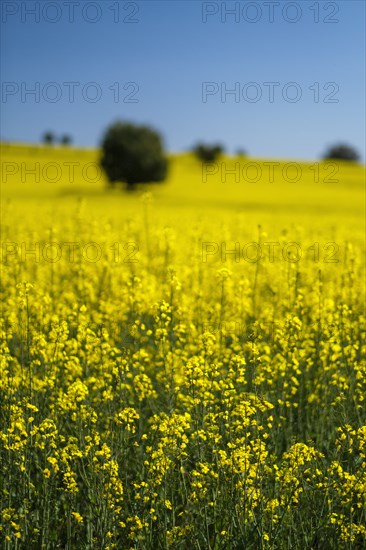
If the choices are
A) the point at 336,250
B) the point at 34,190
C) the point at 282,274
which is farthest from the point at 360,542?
the point at 34,190

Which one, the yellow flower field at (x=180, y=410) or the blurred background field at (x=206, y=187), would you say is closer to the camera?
the yellow flower field at (x=180, y=410)

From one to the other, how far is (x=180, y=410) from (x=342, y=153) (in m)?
96.0

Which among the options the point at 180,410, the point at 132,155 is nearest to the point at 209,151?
the point at 132,155

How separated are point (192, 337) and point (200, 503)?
2716mm

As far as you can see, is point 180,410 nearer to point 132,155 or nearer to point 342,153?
point 132,155

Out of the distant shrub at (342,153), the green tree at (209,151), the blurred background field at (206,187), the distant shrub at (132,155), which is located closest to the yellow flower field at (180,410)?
the blurred background field at (206,187)

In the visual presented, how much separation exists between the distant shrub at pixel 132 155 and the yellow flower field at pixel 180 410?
1549 inches

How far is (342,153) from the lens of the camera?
98250 millimetres

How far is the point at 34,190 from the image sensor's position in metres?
48.8

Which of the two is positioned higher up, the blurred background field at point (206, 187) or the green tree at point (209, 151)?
the green tree at point (209, 151)

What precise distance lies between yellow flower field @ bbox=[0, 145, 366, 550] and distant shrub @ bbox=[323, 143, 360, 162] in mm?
87442

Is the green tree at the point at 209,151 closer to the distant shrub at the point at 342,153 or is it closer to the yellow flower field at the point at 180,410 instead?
the distant shrub at the point at 342,153

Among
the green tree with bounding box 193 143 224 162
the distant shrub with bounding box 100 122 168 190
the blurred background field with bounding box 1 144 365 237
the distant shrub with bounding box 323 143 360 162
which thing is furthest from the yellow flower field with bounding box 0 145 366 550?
the distant shrub with bounding box 323 143 360 162

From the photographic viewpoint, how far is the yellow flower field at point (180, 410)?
Result: 4320 millimetres
